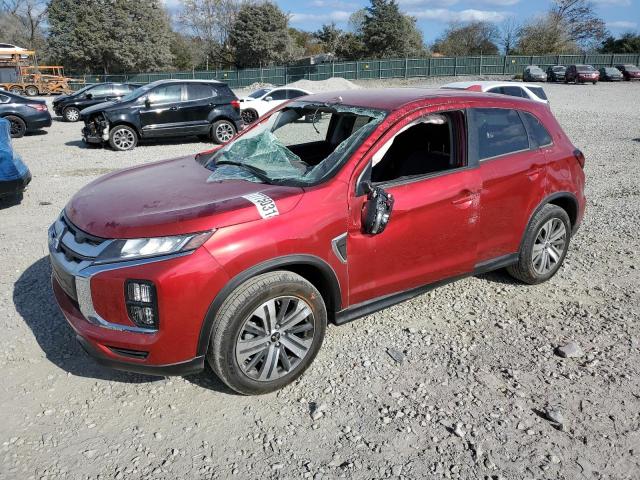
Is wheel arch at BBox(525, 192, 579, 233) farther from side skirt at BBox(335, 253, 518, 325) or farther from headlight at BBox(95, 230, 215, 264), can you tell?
headlight at BBox(95, 230, 215, 264)

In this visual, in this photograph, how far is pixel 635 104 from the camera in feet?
82.5

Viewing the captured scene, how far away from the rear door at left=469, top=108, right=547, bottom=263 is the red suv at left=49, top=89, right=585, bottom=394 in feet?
0.04

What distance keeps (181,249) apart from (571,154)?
3605 millimetres

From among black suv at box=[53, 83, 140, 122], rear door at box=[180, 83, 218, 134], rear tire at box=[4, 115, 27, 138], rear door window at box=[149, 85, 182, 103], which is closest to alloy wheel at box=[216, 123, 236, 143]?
rear door at box=[180, 83, 218, 134]

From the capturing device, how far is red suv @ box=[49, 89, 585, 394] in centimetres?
277

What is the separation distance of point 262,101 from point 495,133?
47.5ft

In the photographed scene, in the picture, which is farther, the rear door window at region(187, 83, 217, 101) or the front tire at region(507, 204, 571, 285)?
the rear door window at region(187, 83, 217, 101)

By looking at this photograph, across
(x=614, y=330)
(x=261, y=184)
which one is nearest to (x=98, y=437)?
(x=261, y=184)

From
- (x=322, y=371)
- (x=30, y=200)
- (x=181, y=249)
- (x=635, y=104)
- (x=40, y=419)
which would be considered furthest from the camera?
(x=635, y=104)

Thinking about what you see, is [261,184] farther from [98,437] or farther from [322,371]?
[98,437]

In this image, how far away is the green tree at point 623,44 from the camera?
57406 millimetres

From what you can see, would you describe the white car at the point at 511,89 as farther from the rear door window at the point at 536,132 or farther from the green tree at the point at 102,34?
the green tree at the point at 102,34

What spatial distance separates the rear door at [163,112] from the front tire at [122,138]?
0.95ft

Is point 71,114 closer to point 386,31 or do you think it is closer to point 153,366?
point 153,366
